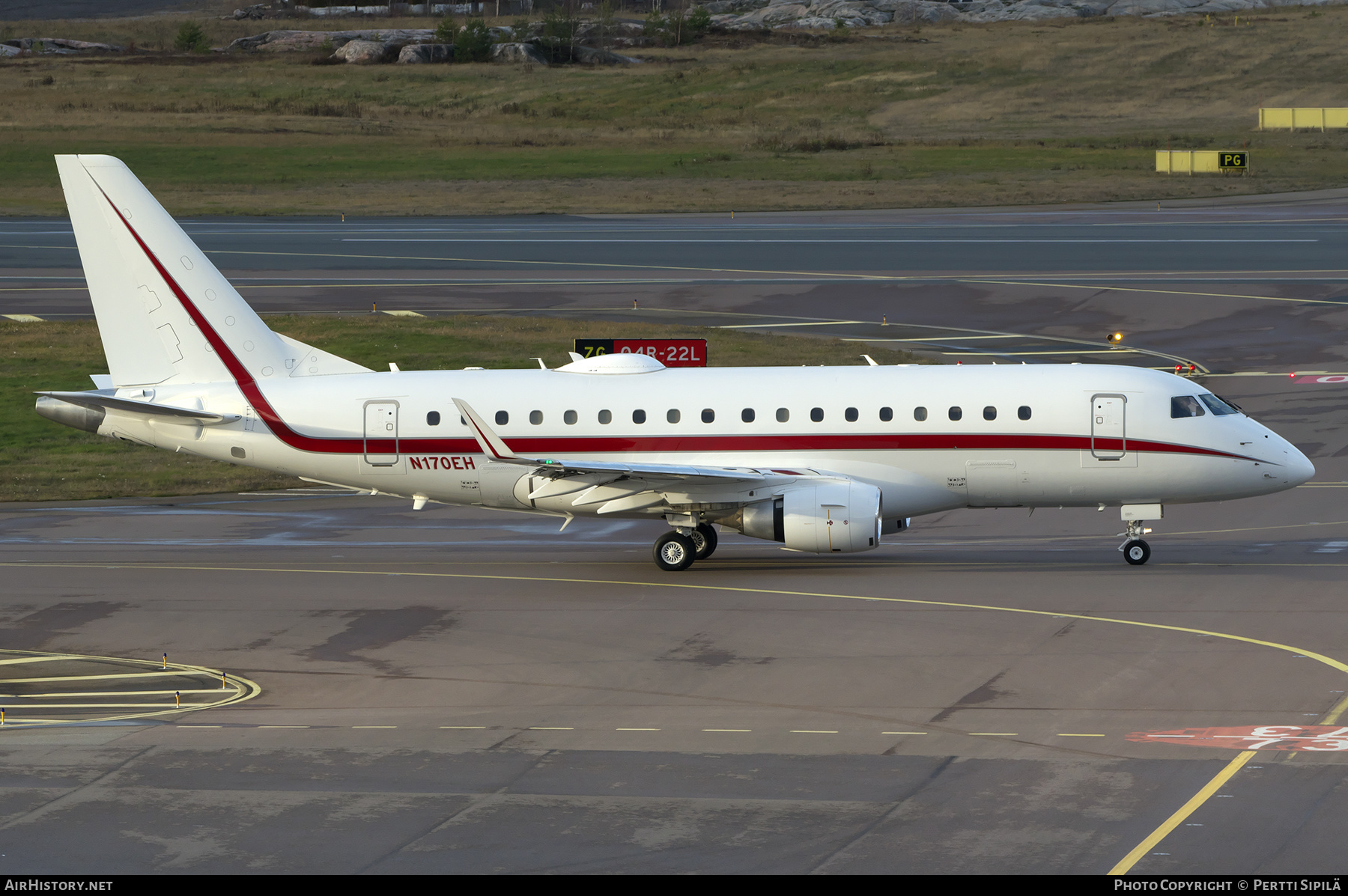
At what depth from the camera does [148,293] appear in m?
36.4

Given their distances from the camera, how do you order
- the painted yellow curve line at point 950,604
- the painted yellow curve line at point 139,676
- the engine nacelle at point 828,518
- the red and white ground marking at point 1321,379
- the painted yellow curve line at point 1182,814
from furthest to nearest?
1. the red and white ground marking at point 1321,379
2. the engine nacelle at point 828,518
3. the painted yellow curve line at point 139,676
4. the painted yellow curve line at point 950,604
5. the painted yellow curve line at point 1182,814

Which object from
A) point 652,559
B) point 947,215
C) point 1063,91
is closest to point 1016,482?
point 652,559

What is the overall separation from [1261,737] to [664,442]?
15829 millimetres

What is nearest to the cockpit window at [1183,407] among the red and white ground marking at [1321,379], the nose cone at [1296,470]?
the nose cone at [1296,470]

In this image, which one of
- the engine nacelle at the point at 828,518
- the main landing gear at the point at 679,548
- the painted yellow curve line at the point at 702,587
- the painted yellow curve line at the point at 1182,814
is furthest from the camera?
the main landing gear at the point at 679,548

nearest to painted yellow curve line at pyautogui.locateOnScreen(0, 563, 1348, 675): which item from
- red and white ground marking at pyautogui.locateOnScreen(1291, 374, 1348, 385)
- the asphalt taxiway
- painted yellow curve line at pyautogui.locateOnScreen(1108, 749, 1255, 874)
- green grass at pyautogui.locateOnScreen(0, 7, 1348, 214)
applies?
the asphalt taxiway

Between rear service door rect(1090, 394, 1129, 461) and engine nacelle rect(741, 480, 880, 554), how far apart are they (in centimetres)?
482

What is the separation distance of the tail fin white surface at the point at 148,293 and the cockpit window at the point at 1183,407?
775 inches

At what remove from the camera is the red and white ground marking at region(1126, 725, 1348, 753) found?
73.6 ft

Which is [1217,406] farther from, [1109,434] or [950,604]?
[950,604]

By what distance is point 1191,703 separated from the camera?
81.2 ft

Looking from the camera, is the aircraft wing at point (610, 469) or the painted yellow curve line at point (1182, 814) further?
the aircraft wing at point (610, 469)

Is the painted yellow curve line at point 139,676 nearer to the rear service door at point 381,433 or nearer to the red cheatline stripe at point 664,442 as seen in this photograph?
the red cheatline stripe at point 664,442

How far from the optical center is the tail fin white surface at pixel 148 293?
119ft
